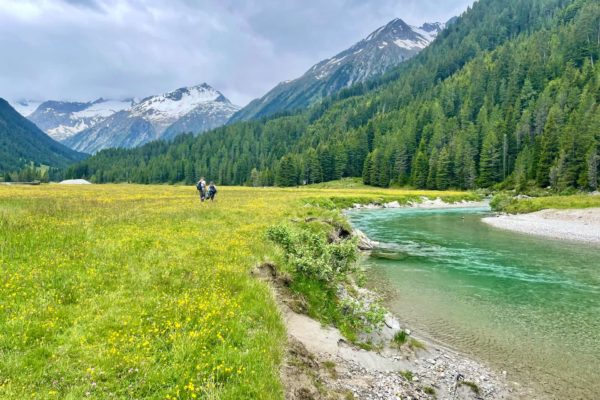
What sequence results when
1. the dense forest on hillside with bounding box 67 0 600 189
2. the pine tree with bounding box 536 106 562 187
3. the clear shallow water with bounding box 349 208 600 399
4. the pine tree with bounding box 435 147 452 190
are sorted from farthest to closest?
1. the pine tree with bounding box 435 147 452 190
2. the dense forest on hillside with bounding box 67 0 600 189
3. the pine tree with bounding box 536 106 562 187
4. the clear shallow water with bounding box 349 208 600 399

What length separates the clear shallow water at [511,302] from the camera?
1251 cm

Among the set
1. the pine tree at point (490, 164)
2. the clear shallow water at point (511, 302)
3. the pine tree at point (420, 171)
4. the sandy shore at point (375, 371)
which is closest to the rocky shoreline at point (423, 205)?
the pine tree at point (490, 164)

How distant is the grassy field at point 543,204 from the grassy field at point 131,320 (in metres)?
55.6

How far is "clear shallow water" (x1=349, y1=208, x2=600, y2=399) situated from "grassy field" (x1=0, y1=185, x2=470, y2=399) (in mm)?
8474

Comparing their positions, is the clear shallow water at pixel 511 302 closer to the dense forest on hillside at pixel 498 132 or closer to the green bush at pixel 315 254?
the green bush at pixel 315 254

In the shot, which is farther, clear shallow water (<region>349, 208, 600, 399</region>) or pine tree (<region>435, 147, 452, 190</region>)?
pine tree (<region>435, 147, 452, 190</region>)

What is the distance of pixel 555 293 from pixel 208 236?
Result: 1936 centimetres

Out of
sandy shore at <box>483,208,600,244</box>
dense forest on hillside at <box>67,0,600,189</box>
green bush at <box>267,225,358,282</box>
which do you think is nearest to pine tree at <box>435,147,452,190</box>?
dense forest on hillside at <box>67,0,600,189</box>

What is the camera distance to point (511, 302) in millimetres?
18625

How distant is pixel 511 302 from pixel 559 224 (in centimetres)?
3460

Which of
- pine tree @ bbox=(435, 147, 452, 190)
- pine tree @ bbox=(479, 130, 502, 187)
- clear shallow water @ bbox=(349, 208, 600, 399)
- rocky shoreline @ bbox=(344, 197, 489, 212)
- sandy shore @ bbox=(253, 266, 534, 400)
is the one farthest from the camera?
pine tree @ bbox=(435, 147, 452, 190)

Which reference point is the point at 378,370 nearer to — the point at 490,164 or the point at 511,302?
the point at 511,302

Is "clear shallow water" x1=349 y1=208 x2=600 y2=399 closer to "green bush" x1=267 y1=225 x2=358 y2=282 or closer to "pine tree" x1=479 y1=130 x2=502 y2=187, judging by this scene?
"green bush" x1=267 y1=225 x2=358 y2=282

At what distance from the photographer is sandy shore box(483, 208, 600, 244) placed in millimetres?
38625
